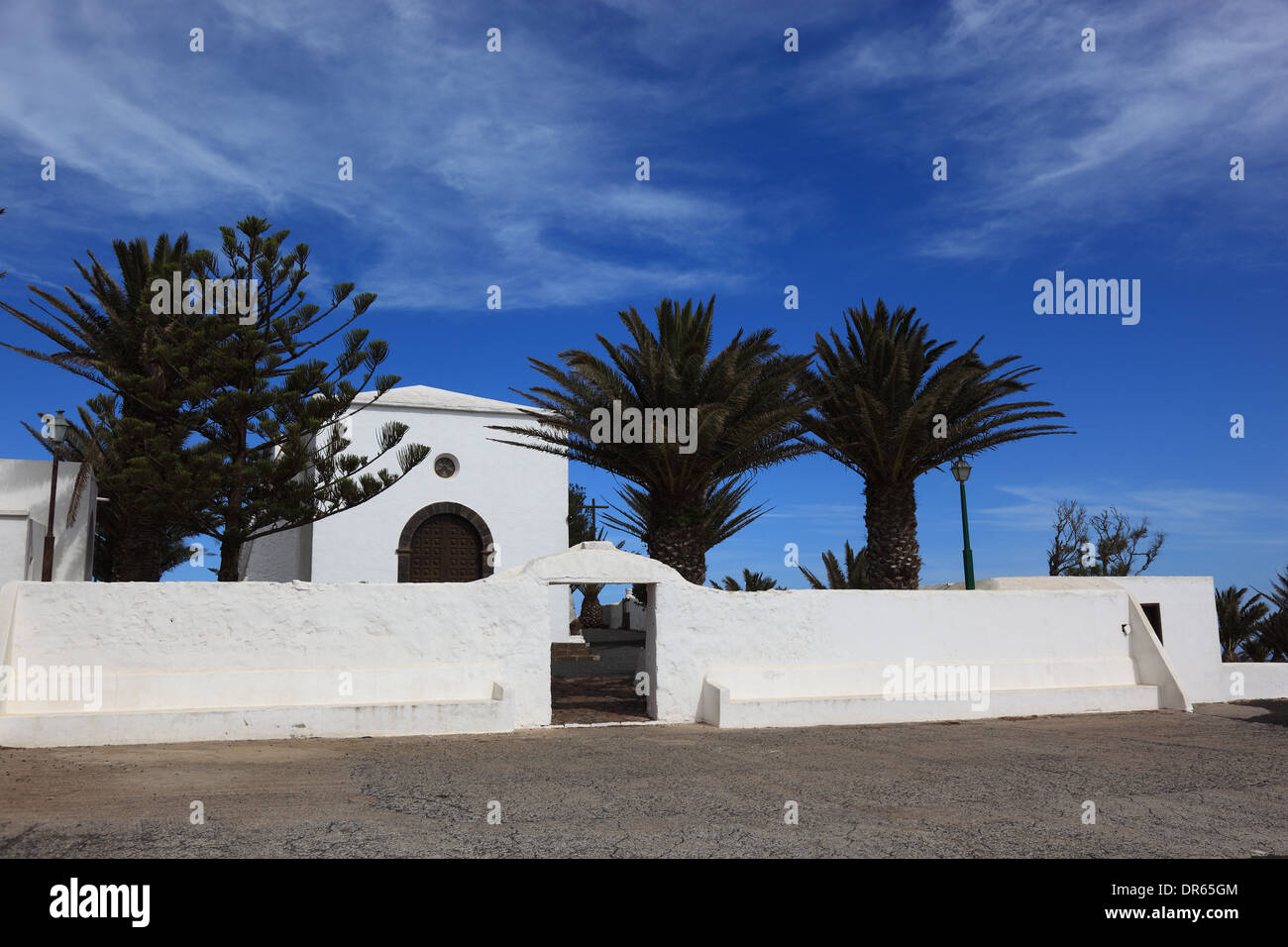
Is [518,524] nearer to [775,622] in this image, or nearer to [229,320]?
[229,320]

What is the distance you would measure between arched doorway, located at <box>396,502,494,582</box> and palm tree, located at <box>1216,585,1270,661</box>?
57.6ft

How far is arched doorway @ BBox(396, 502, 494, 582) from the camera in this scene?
17.8 m

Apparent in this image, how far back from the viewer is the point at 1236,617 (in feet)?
72.2

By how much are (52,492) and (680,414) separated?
8.18 m

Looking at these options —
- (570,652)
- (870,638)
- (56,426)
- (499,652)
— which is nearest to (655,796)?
(499,652)

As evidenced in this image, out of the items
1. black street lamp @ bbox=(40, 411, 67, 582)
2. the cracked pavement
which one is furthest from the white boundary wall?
black street lamp @ bbox=(40, 411, 67, 582)

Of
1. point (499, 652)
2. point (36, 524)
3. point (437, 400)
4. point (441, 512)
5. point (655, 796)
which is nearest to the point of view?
point (655, 796)

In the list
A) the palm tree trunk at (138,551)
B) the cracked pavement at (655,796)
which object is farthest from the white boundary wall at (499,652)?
→ the palm tree trunk at (138,551)

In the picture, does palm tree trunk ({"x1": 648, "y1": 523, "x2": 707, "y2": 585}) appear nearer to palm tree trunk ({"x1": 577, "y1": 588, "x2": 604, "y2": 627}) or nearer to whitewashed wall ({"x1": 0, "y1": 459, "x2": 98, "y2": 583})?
whitewashed wall ({"x1": 0, "y1": 459, "x2": 98, "y2": 583})

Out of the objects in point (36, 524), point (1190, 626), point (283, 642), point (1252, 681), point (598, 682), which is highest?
point (36, 524)

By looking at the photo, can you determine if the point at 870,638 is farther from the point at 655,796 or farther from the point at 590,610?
the point at 590,610

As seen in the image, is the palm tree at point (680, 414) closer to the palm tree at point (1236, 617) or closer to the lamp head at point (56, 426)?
the lamp head at point (56, 426)

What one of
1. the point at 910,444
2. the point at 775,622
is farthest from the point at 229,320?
the point at 910,444

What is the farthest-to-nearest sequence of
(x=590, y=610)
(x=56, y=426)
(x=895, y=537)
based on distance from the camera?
(x=590, y=610), (x=895, y=537), (x=56, y=426)
